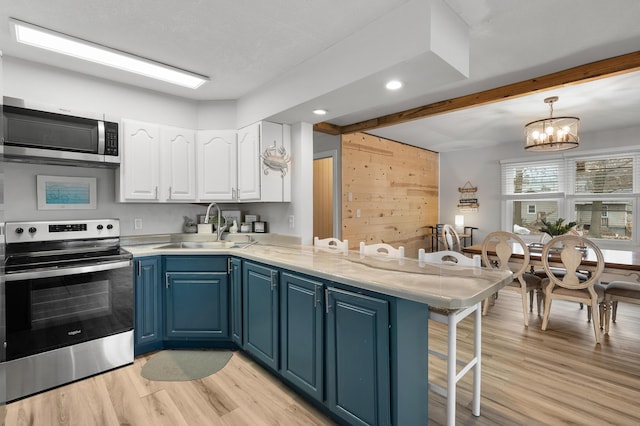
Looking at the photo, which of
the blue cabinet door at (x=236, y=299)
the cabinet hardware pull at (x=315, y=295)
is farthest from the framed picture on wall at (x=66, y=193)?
the cabinet hardware pull at (x=315, y=295)

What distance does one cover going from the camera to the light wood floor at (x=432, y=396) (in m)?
1.94

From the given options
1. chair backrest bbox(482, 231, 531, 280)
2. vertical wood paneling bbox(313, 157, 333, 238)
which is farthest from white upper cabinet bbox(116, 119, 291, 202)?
chair backrest bbox(482, 231, 531, 280)

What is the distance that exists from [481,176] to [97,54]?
20.2 ft

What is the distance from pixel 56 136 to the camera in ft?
8.23

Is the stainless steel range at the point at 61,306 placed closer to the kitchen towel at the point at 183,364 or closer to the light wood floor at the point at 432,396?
the light wood floor at the point at 432,396

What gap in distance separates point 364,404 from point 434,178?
5.78 meters

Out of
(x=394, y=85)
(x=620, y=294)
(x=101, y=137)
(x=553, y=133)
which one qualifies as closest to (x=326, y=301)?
(x=394, y=85)

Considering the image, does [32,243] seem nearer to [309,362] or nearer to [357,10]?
[309,362]

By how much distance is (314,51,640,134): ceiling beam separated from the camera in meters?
2.55

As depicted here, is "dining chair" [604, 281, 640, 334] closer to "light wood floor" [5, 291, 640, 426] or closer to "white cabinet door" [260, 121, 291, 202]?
"light wood floor" [5, 291, 640, 426]

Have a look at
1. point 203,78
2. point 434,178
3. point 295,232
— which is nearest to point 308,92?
point 203,78

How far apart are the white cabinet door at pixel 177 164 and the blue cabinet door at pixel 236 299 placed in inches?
39.2

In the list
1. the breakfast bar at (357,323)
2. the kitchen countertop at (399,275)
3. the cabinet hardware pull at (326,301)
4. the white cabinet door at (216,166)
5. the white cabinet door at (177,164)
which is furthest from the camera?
the white cabinet door at (216,166)

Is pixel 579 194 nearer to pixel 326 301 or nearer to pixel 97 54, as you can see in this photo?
pixel 326 301
